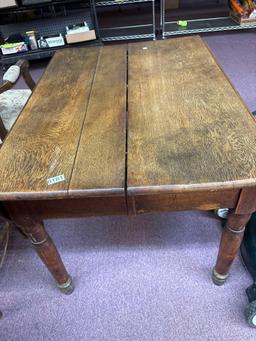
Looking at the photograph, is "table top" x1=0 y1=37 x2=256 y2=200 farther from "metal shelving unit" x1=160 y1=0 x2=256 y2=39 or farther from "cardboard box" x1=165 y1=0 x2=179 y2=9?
"cardboard box" x1=165 y1=0 x2=179 y2=9

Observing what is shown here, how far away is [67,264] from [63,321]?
0.25 meters

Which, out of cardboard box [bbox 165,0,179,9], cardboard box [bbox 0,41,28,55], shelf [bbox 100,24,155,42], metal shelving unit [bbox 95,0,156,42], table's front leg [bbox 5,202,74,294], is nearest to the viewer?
table's front leg [bbox 5,202,74,294]

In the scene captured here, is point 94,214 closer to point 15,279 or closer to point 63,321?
point 63,321

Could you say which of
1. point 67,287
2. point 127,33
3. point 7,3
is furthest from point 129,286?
point 127,33

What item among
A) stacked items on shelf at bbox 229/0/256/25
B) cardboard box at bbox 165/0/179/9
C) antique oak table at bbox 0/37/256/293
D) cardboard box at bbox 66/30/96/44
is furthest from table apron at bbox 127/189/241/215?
cardboard box at bbox 165/0/179/9

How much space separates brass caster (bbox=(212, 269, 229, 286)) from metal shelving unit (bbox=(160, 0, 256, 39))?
2916 millimetres

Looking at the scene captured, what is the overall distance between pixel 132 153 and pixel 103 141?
120 mm

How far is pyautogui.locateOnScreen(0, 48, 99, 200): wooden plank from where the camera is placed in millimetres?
741

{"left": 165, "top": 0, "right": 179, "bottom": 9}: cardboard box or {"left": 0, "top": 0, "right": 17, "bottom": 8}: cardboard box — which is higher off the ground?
{"left": 0, "top": 0, "right": 17, "bottom": 8}: cardboard box

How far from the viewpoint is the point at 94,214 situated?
845mm

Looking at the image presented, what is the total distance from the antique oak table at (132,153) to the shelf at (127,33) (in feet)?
7.50

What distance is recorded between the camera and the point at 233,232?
908mm

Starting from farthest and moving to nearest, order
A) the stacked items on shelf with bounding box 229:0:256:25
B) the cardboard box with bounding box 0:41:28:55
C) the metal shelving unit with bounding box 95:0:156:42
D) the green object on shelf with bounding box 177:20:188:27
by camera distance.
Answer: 1. the green object on shelf with bounding box 177:20:188:27
2. the stacked items on shelf with bounding box 229:0:256:25
3. the metal shelving unit with bounding box 95:0:156:42
4. the cardboard box with bounding box 0:41:28:55

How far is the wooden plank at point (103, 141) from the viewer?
0.72 metres
